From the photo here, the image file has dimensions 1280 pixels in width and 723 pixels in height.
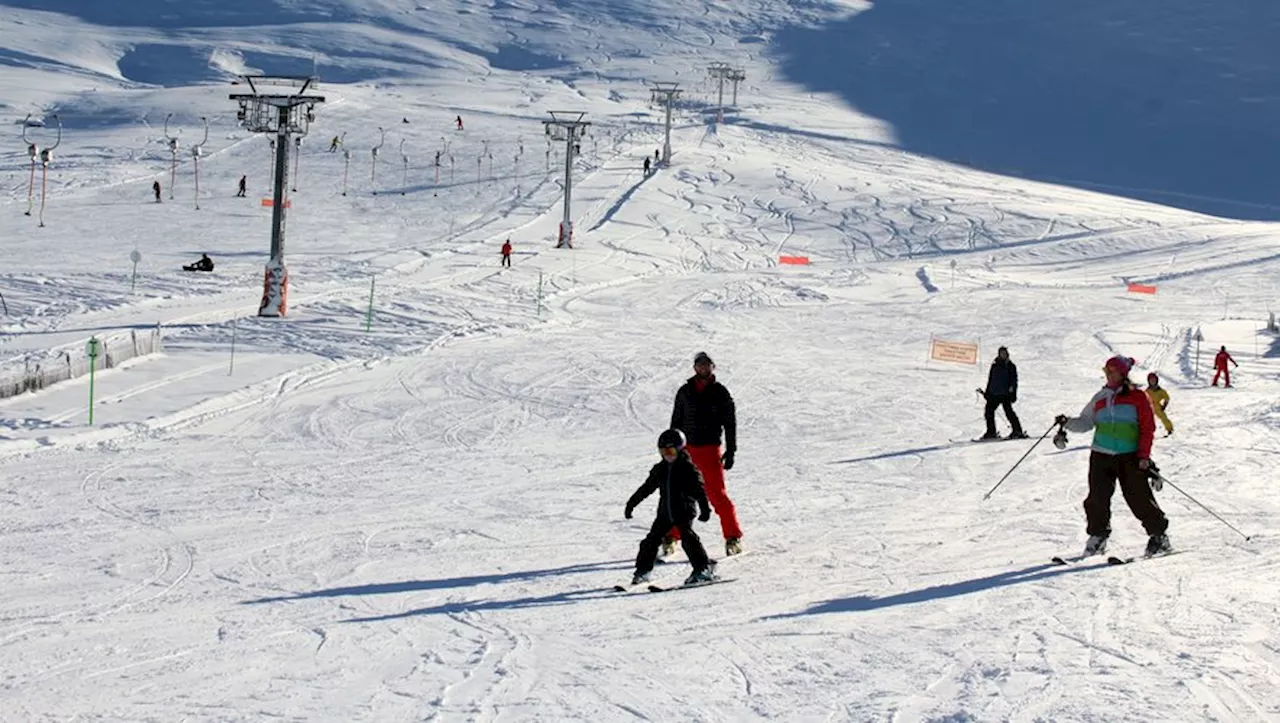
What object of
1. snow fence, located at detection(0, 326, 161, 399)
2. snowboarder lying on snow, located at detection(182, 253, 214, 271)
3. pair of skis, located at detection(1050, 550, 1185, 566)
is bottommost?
snow fence, located at detection(0, 326, 161, 399)

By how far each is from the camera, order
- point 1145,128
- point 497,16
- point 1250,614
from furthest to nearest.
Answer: point 497,16
point 1145,128
point 1250,614

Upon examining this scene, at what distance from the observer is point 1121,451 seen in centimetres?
994

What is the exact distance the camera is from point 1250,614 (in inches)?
329

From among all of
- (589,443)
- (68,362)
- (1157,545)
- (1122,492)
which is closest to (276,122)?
(68,362)

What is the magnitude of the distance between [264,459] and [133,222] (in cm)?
3631

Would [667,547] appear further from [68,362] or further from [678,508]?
[68,362]

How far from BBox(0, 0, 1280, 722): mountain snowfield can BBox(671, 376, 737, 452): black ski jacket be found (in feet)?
2.98

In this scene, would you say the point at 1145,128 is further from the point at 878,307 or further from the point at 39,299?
the point at 39,299

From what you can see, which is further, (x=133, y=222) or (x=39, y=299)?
(x=133, y=222)

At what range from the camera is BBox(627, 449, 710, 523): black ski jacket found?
31.3ft

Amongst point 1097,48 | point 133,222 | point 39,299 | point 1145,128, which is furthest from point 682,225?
point 1097,48

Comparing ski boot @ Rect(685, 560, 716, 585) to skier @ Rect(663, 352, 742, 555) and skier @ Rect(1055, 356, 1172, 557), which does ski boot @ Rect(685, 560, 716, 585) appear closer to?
skier @ Rect(663, 352, 742, 555)

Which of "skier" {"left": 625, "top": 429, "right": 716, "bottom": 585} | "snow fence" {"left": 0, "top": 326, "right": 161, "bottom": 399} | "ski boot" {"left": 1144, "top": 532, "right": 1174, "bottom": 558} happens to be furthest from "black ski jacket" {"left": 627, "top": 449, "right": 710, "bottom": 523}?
"snow fence" {"left": 0, "top": 326, "right": 161, "bottom": 399}

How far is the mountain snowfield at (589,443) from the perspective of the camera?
732 centimetres
